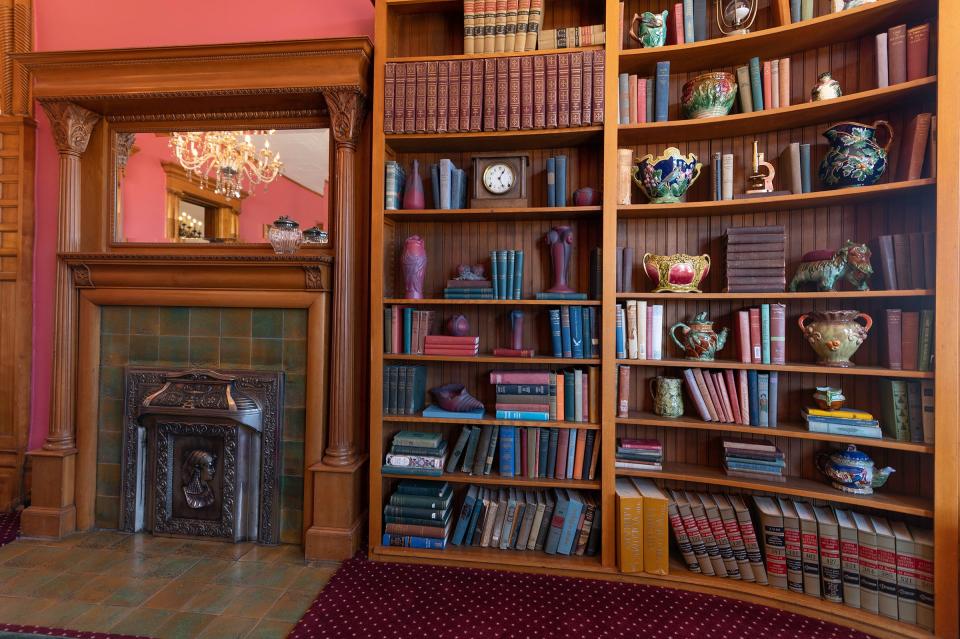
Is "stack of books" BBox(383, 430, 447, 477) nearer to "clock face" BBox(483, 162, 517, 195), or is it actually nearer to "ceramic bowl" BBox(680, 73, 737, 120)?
"clock face" BBox(483, 162, 517, 195)

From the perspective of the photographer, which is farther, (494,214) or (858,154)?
(494,214)

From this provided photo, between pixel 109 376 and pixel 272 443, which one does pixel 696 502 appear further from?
pixel 109 376

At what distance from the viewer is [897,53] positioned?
5.90ft

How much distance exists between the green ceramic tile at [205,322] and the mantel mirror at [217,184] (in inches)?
14.8

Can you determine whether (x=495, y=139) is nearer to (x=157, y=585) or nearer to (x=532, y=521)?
(x=532, y=521)

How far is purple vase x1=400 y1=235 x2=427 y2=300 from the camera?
219cm

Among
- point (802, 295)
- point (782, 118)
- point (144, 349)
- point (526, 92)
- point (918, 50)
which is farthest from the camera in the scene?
point (144, 349)

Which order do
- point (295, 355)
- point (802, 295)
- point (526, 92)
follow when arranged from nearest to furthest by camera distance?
point (802, 295), point (526, 92), point (295, 355)

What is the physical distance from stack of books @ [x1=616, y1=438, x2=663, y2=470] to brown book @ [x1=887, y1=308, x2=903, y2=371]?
969 mm

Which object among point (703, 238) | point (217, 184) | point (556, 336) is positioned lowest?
point (556, 336)

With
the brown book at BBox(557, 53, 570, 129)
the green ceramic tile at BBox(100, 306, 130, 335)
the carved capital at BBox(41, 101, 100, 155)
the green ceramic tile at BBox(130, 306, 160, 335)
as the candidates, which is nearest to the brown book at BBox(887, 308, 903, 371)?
the brown book at BBox(557, 53, 570, 129)

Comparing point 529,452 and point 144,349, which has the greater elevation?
point 144,349

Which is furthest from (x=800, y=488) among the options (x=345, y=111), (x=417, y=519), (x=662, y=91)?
(x=345, y=111)

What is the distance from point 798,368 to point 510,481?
132 cm
